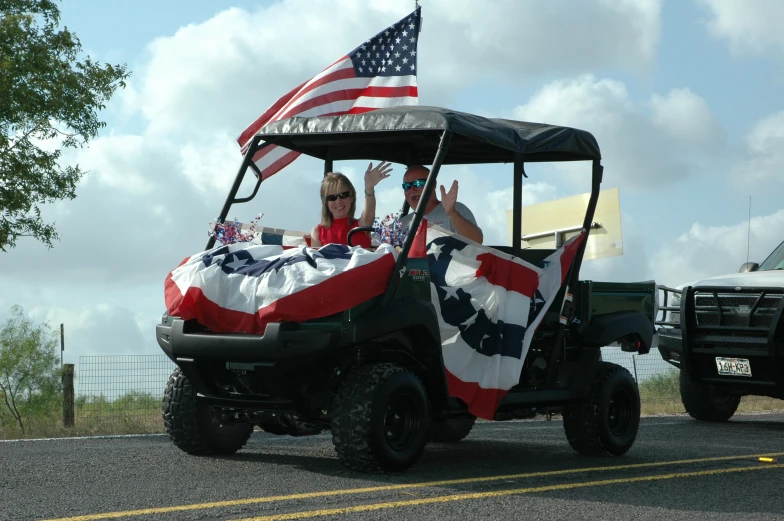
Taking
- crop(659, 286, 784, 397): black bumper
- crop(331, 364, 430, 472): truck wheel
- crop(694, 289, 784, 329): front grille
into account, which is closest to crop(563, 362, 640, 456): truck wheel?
crop(331, 364, 430, 472): truck wheel

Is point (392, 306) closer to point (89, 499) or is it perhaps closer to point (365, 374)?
point (365, 374)

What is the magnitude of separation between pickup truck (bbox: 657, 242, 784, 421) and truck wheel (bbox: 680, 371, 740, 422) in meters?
0.01

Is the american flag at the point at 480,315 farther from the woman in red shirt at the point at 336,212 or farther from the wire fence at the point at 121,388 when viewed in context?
the wire fence at the point at 121,388

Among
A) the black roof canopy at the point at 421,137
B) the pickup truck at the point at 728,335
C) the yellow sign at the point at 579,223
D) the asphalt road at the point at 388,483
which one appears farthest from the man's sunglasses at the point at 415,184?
the pickup truck at the point at 728,335

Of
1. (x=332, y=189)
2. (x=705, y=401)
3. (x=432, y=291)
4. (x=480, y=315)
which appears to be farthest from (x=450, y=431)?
(x=705, y=401)

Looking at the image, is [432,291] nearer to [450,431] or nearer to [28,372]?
[450,431]

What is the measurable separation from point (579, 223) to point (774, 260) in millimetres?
3067

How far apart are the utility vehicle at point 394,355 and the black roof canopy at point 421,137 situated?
12 mm

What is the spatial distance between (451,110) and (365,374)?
201 centimetres

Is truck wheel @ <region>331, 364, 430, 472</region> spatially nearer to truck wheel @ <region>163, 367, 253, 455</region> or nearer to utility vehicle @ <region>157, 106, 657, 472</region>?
utility vehicle @ <region>157, 106, 657, 472</region>

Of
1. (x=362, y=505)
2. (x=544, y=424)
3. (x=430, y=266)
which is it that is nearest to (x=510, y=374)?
(x=430, y=266)

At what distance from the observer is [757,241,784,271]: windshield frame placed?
1313 cm

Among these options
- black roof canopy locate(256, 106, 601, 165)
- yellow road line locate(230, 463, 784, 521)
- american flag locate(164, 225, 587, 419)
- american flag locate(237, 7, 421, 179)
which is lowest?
yellow road line locate(230, 463, 784, 521)

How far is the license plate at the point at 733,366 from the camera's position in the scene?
38.6 feet
